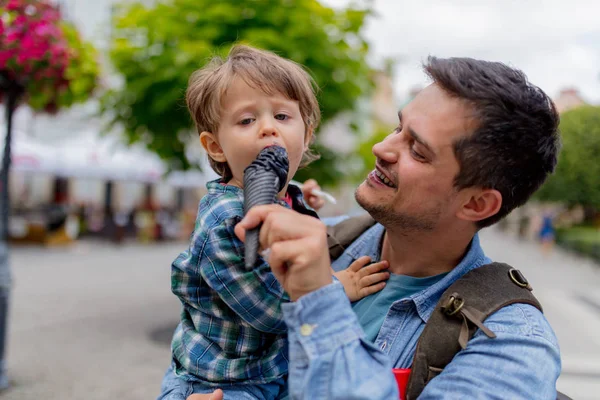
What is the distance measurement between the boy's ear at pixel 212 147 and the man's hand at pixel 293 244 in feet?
2.13

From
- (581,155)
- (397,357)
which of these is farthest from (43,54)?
(397,357)

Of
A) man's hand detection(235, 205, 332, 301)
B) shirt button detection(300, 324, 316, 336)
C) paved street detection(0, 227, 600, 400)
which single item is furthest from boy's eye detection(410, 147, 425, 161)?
paved street detection(0, 227, 600, 400)

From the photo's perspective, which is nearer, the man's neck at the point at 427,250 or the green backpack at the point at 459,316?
the green backpack at the point at 459,316

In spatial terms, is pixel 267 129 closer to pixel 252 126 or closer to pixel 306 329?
pixel 252 126

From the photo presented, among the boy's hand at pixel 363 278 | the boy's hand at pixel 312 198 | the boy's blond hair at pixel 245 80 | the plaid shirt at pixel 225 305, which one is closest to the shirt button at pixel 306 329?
the plaid shirt at pixel 225 305

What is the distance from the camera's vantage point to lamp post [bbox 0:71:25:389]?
16.4ft

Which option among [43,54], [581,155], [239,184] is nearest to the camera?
[239,184]

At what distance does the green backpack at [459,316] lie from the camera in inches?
53.4

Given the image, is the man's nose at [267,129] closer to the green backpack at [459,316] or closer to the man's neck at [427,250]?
the man's neck at [427,250]

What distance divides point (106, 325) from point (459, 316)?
24.2 ft

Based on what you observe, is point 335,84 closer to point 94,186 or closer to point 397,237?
point 397,237

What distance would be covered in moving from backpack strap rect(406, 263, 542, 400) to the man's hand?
1.27 feet

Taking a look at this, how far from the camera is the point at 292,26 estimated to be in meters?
5.65

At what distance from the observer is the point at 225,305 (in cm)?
158
